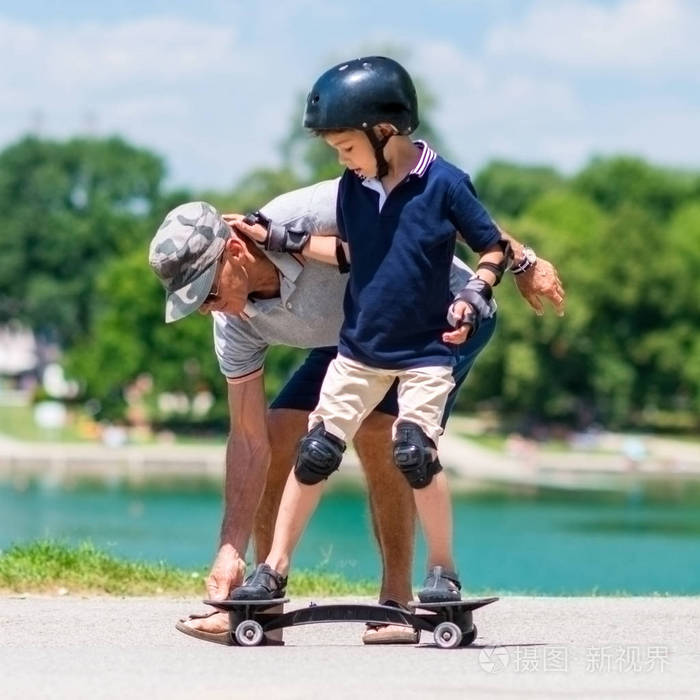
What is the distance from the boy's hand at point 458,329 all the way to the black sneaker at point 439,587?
660 millimetres

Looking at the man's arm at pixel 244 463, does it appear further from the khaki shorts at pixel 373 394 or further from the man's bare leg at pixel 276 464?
the khaki shorts at pixel 373 394

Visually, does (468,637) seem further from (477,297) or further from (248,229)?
(248,229)

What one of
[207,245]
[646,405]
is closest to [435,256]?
[207,245]

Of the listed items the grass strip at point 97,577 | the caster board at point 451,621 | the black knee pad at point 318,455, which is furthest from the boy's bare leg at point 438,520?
the grass strip at point 97,577

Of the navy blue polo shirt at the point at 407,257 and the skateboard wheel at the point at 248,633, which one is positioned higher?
the navy blue polo shirt at the point at 407,257

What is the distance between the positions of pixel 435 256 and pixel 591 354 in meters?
50.4

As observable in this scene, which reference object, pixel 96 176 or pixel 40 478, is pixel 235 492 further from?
pixel 96 176

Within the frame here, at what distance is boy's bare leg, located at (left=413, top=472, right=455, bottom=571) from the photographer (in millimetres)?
5211

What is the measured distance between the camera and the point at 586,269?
182 ft

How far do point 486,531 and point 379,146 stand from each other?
25799mm

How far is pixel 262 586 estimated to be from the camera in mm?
5219

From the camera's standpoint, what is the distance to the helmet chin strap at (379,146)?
16.9 feet

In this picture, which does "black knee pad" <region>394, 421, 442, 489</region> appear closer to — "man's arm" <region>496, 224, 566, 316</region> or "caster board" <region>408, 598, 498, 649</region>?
"caster board" <region>408, 598, 498, 649</region>

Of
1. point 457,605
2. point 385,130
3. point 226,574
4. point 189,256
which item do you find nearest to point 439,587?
point 457,605
